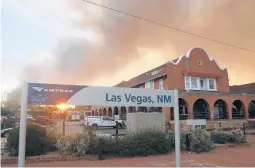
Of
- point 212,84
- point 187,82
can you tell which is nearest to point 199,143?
point 187,82

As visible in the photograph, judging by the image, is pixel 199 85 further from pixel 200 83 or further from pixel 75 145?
pixel 75 145

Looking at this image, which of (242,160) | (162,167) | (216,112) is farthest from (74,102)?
(216,112)

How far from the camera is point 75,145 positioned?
32.8 ft

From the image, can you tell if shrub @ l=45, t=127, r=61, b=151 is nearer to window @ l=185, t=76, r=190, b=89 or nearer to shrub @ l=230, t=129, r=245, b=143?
shrub @ l=230, t=129, r=245, b=143

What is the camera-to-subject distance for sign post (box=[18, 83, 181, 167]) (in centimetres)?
575

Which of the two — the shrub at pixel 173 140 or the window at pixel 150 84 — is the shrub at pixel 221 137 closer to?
the shrub at pixel 173 140

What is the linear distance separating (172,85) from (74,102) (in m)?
23.7

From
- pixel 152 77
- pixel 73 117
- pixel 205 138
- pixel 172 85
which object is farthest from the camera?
pixel 73 117

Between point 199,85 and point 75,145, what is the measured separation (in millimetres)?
23867

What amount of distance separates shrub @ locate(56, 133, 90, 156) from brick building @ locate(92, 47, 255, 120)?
17962mm

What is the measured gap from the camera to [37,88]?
5.95 meters

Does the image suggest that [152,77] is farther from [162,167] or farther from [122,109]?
[162,167]

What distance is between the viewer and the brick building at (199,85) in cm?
2827

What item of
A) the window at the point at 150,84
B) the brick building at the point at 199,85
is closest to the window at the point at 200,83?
the brick building at the point at 199,85
